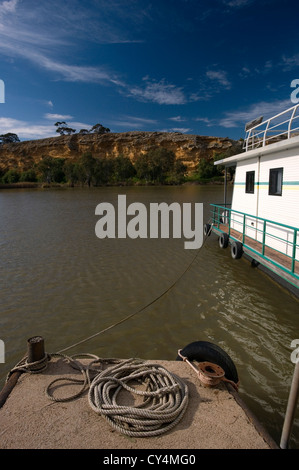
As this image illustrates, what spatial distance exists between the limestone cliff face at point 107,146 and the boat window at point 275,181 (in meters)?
83.3

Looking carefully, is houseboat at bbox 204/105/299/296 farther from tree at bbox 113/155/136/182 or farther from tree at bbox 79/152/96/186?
tree at bbox 113/155/136/182

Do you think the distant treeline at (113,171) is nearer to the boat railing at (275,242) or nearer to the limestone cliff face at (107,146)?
the limestone cliff face at (107,146)

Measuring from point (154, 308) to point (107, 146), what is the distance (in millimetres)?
93701

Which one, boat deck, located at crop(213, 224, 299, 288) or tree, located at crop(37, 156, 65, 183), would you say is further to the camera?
tree, located at crop(37, 156, 65, 183)

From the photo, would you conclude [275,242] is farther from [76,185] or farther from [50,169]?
[50,169]

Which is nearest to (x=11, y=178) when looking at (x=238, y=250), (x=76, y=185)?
(x=76, y=185)

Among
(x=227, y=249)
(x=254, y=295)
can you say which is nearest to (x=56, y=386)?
(x=254, y=295)

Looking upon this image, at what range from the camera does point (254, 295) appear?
7.66 metres

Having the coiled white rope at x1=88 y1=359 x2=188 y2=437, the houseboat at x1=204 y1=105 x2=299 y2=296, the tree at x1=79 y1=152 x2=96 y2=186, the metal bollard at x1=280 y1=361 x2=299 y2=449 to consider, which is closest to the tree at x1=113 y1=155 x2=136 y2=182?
the tree at x1=79 y1=152 x2=96 y2=186

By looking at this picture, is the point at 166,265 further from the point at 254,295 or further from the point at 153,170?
the point at 153,170

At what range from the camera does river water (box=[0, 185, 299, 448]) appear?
5.06 metres

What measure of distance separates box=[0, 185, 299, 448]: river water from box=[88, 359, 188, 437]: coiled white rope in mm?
1527

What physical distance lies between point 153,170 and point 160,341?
232ft

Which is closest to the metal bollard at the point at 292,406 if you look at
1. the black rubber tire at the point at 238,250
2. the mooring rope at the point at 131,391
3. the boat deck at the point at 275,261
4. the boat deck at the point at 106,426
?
the boat deck at the point at 106,426
